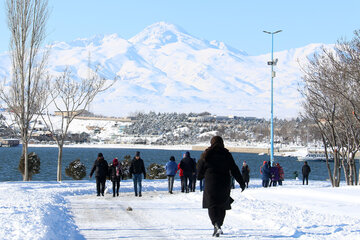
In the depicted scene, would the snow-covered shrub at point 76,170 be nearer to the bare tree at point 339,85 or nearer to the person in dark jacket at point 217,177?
the bare tree at point 339,85

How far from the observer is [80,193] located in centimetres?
2425

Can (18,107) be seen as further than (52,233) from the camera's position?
Yes

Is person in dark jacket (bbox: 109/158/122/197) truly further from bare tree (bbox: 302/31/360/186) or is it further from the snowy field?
bare tree (bbox: 302/31/360/186)

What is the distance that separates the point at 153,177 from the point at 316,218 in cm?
2657

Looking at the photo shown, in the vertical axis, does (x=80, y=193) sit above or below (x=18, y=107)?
below

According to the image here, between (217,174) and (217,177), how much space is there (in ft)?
0.18

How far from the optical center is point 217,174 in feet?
35.0

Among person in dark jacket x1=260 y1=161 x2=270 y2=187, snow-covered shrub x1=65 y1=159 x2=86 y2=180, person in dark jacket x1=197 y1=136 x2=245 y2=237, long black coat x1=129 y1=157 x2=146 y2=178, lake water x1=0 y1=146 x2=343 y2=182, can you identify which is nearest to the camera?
person in dark jacket x1=197 y1=136 x2=245 y2=237

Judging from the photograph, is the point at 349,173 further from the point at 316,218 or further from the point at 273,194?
the point at 316,218

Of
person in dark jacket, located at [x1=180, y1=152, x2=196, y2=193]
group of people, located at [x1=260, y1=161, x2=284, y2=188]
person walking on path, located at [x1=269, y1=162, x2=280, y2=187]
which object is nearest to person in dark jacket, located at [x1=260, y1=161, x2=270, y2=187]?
group of people, located at [x1=260, y1=161, x2=284, y2=188]

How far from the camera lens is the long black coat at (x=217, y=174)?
10586 millimetres

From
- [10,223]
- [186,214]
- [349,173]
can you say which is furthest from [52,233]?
[349,173]

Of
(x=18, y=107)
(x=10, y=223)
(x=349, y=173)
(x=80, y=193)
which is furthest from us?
(x=349, y=173)

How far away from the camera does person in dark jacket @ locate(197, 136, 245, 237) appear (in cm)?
1058
